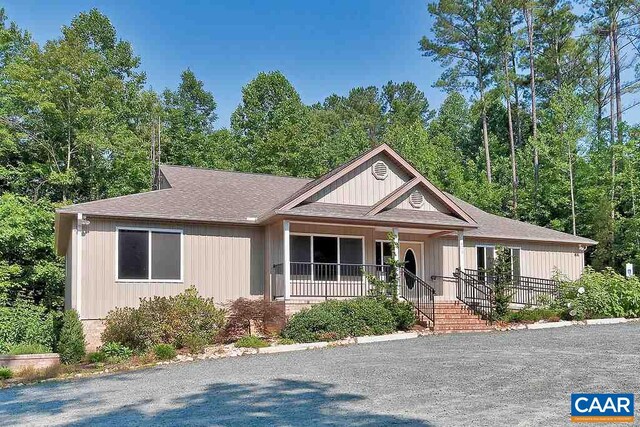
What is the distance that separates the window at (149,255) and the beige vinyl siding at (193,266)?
17 cm

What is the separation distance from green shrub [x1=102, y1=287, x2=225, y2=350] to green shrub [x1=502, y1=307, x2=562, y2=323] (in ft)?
28.4

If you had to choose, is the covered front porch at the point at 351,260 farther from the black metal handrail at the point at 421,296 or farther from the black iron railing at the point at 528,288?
the black iron railing at the point at 528,288

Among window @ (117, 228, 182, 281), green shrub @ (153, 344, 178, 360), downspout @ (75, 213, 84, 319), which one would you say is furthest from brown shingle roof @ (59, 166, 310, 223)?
green shrub @ (153, 344, 178, 360)

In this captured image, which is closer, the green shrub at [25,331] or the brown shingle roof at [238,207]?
the green shrub at [25,331]

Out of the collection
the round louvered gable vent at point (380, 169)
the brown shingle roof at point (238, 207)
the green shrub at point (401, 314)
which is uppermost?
the round louvered gable vent at point (380, 169)

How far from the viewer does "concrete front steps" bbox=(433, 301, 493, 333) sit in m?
16.4

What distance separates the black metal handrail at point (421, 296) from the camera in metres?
16.7

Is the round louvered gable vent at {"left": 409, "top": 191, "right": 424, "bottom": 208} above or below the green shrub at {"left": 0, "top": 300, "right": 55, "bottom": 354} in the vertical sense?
above

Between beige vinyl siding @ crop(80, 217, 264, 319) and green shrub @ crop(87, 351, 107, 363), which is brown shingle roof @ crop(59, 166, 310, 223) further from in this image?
green shrub @ crop(87, 351, 107, 363)

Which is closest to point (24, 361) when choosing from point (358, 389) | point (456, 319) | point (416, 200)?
point (358, 389)

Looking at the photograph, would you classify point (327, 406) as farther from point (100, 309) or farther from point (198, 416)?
point (100, 309)

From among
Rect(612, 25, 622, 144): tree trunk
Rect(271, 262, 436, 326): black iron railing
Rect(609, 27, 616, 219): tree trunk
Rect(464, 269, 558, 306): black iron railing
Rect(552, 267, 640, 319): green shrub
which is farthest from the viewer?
Answer: Rect(612, 25, 622, 144): tree trunk

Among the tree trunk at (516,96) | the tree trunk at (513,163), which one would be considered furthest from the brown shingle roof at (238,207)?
the tree trunk at (516,96)

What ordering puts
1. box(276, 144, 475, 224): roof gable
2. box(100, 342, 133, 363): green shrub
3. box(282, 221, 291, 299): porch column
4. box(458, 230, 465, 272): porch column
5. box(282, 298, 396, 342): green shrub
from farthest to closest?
A: box(458, 230, 465, 272): porch column < box(276, 144, 475, 224): roof gable < box(282, 221, 291, 299): porch column < box(282, 298, 396, 342): green shrub < box(100, 342, 133, 363): green shrub
